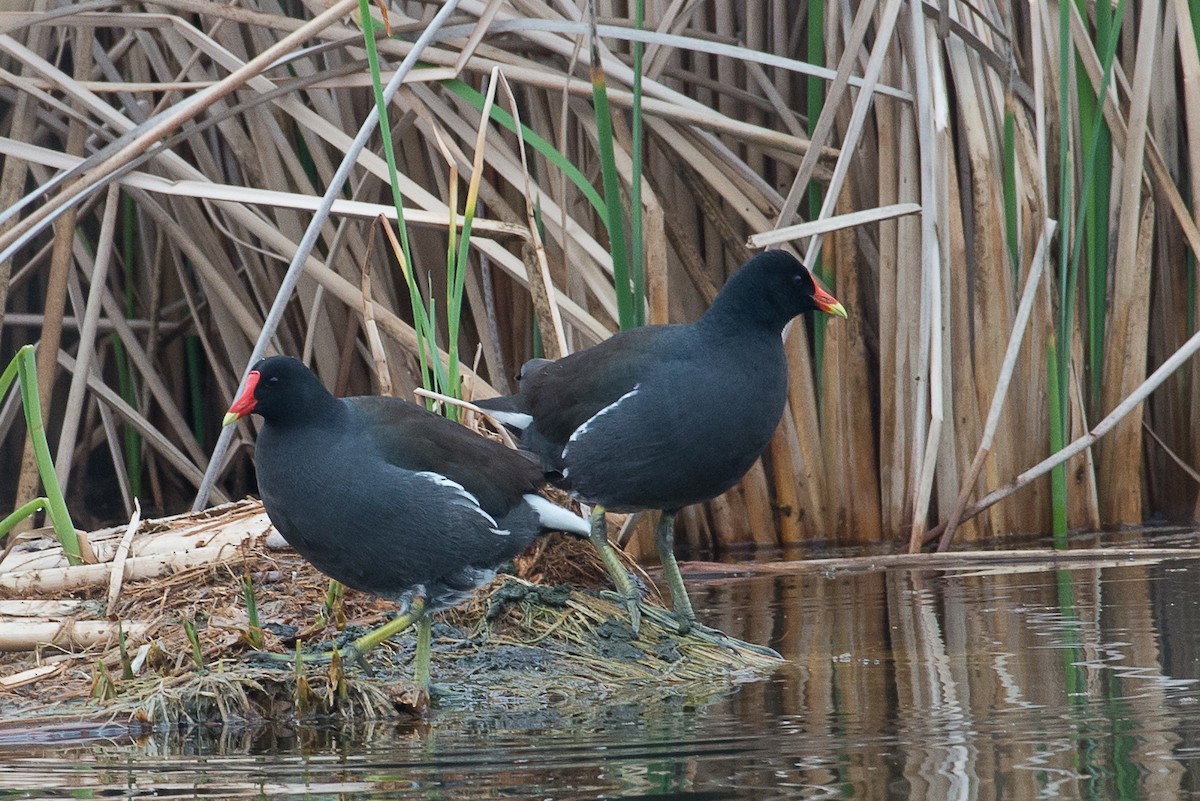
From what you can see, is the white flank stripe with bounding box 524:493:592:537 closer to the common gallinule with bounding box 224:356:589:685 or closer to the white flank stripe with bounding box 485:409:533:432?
the common gallinule with bounding box 224:356:589:685

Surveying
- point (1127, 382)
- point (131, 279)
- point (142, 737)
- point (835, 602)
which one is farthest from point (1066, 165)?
point (131, 279)

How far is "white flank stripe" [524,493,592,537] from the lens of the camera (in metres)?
3.63

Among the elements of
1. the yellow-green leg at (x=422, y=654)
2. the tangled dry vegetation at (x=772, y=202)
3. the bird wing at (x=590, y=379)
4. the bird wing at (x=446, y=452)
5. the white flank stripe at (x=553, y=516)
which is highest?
the tangled dry vegetation at (x=772, y=202)

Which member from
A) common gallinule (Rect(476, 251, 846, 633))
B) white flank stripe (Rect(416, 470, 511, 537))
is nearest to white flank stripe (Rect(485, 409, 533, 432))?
common gallinule (Rect(476, 251, 846, 633))

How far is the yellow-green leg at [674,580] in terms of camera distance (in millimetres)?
3734

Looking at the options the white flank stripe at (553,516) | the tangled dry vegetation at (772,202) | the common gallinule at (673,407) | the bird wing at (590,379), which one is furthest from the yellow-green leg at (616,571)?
the tangled dry vegetation at (772,202)

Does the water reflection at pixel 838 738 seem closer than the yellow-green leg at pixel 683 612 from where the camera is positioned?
Yes

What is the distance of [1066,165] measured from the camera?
453 centimetres

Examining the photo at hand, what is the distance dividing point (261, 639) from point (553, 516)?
0.72 metres

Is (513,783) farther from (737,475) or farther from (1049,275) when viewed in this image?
(1049,275)

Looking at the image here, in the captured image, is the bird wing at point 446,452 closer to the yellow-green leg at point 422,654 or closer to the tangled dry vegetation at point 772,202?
the yellow-green leg at point 422,654

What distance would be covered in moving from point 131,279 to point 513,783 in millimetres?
4037

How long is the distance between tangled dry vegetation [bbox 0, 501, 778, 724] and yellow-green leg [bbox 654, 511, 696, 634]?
6cm

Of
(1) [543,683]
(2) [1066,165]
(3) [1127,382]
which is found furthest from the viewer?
(3) [1127,382]
